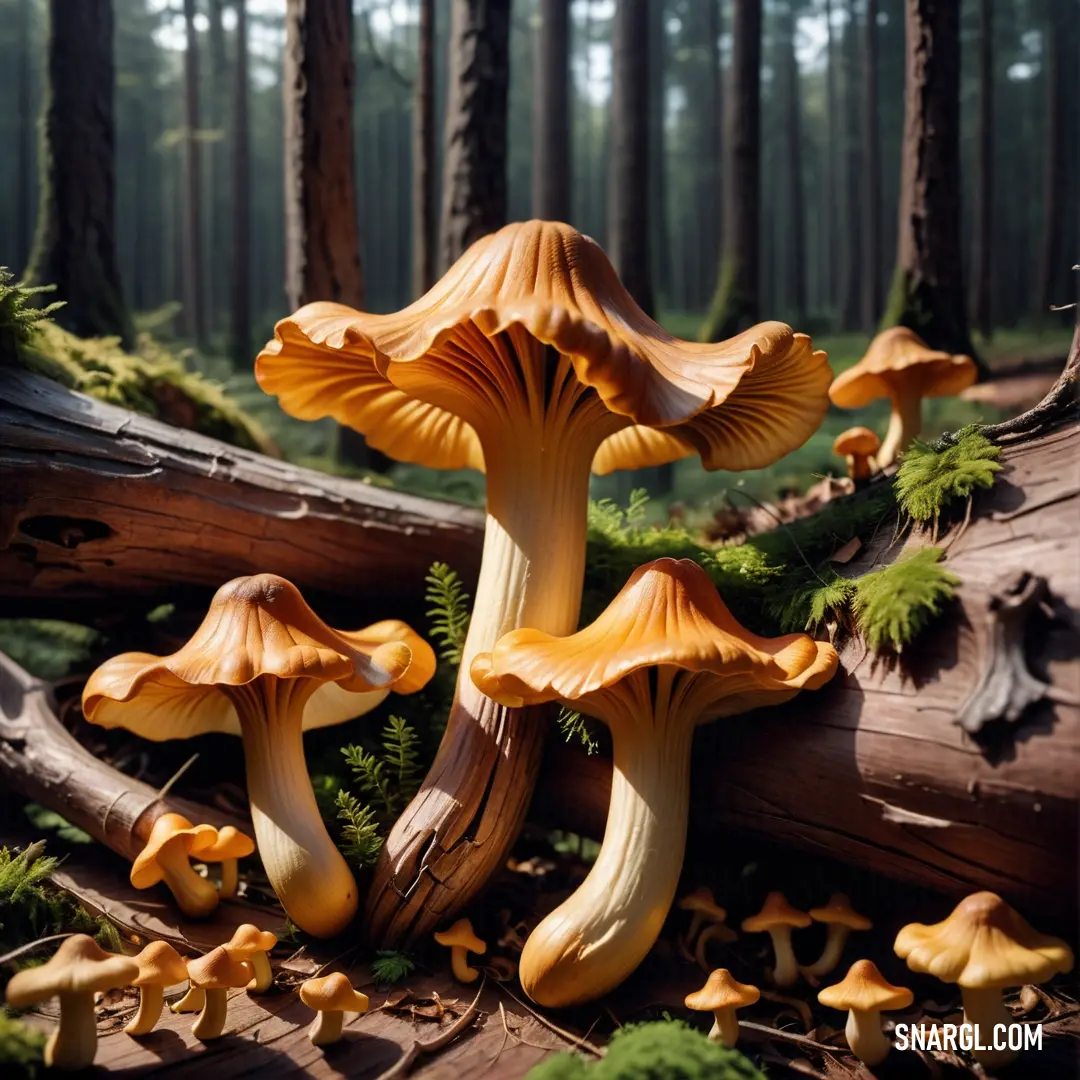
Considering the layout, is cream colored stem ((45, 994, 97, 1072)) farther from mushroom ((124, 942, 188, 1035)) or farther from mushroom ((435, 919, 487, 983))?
mushroom ((435, 919, 487, 983))

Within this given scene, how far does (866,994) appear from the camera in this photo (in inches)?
89.7

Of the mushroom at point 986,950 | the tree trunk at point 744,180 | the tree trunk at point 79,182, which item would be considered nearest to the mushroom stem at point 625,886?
the mushroom at point 986,950

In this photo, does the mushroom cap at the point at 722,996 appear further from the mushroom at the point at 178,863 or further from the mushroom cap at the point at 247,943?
the mushroom at the point at 178,863

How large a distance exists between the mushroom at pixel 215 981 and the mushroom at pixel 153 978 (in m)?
0.05

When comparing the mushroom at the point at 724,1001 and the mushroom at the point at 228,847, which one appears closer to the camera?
the mushroom at the point at 724,1001

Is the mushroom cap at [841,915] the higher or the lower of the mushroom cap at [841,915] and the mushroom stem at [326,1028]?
the higher

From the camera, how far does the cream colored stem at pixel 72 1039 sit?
7.01 ft

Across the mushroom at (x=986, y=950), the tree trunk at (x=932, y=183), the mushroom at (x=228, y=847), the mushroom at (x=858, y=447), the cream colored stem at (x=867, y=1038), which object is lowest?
the cream colored stem at (x=867, y=1038)

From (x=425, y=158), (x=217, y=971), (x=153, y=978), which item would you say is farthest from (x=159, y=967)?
(x=425, y=158)

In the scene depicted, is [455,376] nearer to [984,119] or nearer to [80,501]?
[80,501]

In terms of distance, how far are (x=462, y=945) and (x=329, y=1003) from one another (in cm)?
58

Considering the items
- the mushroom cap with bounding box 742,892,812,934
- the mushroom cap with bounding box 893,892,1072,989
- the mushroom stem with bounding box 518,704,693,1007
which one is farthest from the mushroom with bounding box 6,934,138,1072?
the mushroom cap with bounding box 893,892,1072,989

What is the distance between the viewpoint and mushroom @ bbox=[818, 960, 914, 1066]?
2279 millimetres

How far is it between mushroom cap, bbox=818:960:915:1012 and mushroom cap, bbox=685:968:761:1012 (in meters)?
0.20
